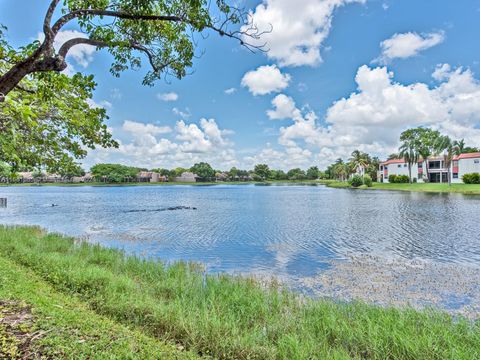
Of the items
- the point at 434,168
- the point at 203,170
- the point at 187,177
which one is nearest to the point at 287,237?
the point at 434,168

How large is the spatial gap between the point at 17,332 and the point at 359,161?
99.3 metres

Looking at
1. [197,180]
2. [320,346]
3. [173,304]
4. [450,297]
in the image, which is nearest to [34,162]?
[173,304]

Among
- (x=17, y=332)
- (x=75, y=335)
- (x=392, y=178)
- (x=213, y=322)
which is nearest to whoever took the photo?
(x=17, y=332)

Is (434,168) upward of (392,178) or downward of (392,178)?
upward

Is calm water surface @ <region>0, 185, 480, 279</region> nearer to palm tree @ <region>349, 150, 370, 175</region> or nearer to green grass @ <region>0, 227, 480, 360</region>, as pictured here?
green grass @ <region>0, 227, 480, 360</region>

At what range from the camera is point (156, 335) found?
551 cm

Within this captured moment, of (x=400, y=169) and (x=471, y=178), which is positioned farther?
(x=400, y=169)

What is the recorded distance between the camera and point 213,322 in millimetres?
5645

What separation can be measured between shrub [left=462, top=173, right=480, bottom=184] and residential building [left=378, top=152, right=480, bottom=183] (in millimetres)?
4416

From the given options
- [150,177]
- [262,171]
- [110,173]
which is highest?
[262,171]

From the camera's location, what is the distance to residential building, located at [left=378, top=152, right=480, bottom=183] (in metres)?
65.0

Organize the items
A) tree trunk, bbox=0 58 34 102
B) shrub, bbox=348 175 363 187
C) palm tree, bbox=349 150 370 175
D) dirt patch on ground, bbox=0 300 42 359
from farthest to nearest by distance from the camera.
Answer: palm tree, bbox=349 150 370 175, shrub, bbox=348 175 363 187, tree trunk, bbox=0 58 34 102, dirt patch on ground, bbox=0 300 42 359

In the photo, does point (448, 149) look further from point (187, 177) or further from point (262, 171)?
point (187, 177)

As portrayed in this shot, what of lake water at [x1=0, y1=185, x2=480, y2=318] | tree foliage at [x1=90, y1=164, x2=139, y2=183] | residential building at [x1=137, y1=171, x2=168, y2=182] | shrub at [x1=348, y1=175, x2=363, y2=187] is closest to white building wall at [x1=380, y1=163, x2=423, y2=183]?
shrub at [x1=348, y1=175, x2=363, y2=187]
